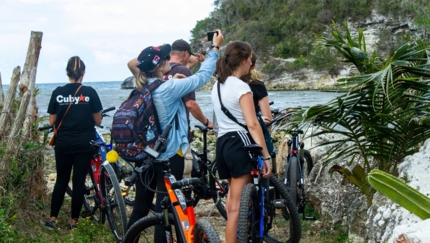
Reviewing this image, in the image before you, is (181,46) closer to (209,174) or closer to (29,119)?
(209,174)

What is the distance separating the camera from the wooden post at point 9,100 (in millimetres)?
5996

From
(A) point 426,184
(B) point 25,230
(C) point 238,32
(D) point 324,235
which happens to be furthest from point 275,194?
(C) point 238,32

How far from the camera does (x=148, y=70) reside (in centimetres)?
460

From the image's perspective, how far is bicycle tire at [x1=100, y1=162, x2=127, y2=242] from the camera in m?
5.55

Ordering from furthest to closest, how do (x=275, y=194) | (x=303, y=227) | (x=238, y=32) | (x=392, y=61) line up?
(x=238, y=32) < (x=303, y=227) < (x=275, y=194) < (x=392, y=61)

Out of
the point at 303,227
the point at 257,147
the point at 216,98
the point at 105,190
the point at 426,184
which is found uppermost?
the point at 216,98

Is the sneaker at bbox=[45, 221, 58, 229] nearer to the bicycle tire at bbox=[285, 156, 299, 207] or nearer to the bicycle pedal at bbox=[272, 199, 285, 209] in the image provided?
the bicycle pedal at bbox=[272, 199, 285, 209]

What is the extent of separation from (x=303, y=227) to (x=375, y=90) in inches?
95.7

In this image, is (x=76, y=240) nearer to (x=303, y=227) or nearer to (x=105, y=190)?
(x=105, y=190)

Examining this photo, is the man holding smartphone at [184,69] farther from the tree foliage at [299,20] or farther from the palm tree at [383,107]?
the tree foliage at [299,20]

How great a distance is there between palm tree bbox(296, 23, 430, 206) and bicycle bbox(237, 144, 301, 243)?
580 mm

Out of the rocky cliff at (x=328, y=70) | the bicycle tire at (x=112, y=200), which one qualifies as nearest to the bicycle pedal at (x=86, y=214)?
the bicycle tire at (x=112, y=200)

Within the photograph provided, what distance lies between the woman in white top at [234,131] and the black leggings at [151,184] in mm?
361

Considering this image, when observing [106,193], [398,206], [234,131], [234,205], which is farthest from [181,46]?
[398,206]
